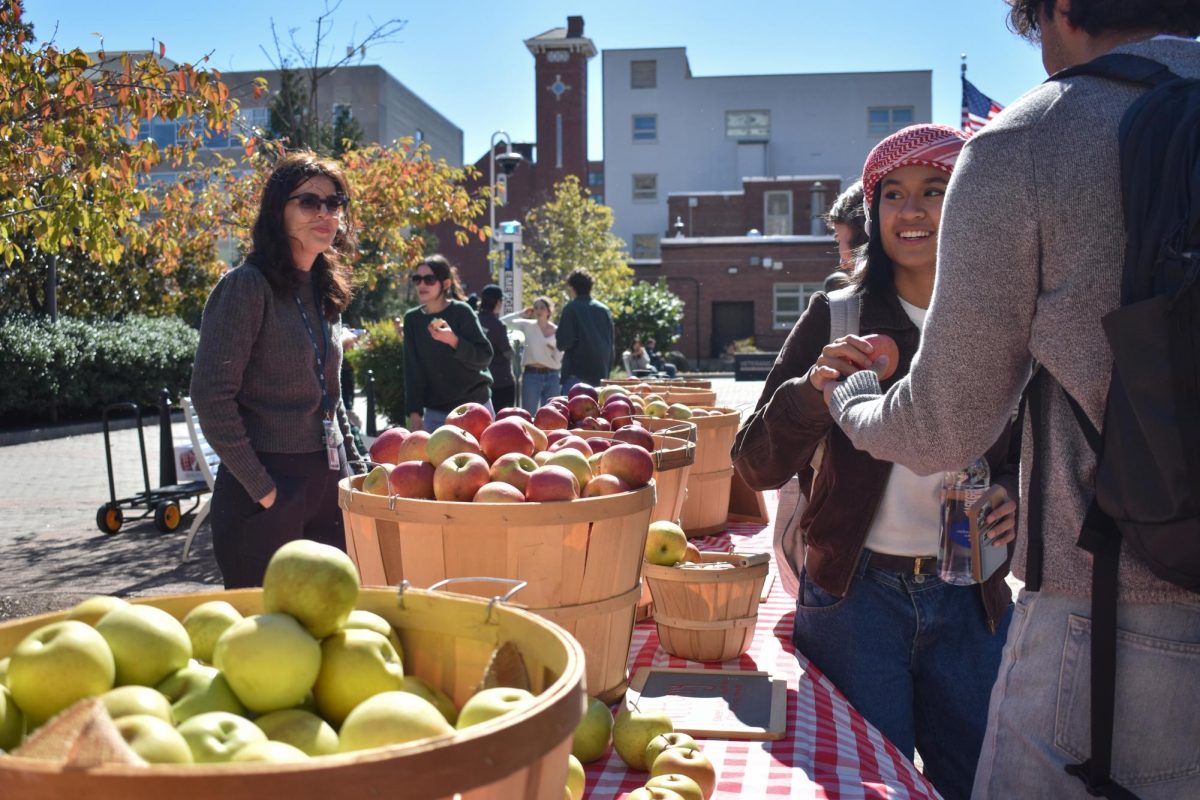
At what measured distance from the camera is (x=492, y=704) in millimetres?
1191

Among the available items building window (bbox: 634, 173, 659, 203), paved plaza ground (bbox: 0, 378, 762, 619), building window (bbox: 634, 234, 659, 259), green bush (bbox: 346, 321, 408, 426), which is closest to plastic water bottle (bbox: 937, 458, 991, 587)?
paved plaza ground (bbox: 0, 378, 762, 619)

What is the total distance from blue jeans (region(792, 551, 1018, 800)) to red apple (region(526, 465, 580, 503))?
0.76 m

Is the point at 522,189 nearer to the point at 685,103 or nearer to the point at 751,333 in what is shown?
the point at 685,103

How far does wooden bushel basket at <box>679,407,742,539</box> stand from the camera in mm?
4680

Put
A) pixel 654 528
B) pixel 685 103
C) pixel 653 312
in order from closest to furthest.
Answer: pixel 654 528 < pixel 653 312 < pixel 685 103

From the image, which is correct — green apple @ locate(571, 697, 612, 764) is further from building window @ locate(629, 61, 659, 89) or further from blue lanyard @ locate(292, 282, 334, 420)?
building window @ locate(629, 61, 659, 89)

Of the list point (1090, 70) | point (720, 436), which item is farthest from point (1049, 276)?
point (720, 436)

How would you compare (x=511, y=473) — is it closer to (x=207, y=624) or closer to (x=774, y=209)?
(x=207, y=624)

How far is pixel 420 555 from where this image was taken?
89.0 inches

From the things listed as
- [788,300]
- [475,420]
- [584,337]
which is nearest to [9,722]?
[475,420]

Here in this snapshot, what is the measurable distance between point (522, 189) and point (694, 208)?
10.2m

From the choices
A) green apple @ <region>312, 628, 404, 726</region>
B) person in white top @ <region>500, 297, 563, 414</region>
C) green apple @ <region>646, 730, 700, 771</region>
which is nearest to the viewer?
green apple @ <region>312, 628, 404, 726</region>

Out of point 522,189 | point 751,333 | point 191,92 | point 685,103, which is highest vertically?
point 685,103

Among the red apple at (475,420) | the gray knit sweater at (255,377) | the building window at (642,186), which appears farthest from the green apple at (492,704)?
the building window at (642,186)
